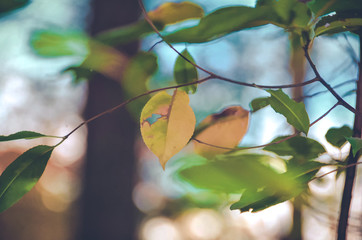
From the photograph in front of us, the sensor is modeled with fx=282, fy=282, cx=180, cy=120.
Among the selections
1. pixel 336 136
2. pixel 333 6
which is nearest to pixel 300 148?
pixel 336 136

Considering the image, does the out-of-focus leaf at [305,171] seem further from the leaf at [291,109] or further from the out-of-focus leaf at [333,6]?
the out-of-focus leaf at [333,6]

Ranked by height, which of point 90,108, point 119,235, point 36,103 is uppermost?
point 90,108

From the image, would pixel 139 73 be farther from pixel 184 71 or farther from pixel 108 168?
pixel 108 168

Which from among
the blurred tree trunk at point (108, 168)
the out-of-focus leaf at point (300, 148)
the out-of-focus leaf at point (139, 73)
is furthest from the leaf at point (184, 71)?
the blurred tree trunk at point (108, 168)

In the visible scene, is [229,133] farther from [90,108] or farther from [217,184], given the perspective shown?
[90,108]

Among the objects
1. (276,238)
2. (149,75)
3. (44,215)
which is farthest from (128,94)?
(44,215)

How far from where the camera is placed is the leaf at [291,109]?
0.92 feet

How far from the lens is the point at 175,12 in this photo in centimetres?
37

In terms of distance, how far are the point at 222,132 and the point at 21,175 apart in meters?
0.24

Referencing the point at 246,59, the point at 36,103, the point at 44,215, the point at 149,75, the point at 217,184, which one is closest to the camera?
the point at 217,184

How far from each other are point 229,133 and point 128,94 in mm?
171

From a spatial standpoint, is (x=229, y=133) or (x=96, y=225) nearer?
(x=229, y=133)

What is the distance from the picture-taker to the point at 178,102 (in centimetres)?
32

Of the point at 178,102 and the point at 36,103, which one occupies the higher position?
the point at 178,102
